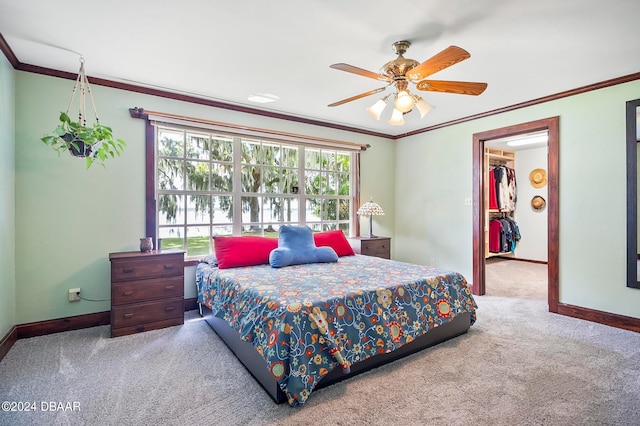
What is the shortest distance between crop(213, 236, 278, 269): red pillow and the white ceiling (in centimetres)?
168

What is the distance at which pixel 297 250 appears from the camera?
3428 mm

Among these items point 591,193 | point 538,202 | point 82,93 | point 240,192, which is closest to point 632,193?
point 591,193

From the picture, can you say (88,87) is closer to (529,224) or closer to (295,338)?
(295,338)

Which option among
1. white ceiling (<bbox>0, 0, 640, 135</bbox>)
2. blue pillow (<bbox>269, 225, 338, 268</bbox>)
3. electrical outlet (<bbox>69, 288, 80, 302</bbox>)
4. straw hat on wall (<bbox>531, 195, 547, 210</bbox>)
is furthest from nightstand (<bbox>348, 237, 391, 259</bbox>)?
straw hat on wall (<bbox>531, 195, 547, 210</bbox>)

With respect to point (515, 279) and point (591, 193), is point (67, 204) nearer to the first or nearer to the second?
point (591, 193)

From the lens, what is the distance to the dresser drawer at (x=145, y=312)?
112 inches

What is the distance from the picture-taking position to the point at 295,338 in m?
1.85

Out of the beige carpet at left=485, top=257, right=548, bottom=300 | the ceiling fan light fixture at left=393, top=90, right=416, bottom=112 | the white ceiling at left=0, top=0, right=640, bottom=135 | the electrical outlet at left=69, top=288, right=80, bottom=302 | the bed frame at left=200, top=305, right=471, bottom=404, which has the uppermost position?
the white ceiling at left=0, top=0, right=640, bottom=135

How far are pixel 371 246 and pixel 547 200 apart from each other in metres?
2.36

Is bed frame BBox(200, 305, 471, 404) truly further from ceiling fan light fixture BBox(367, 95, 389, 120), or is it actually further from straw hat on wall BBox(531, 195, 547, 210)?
straw hat on wall BBox(531, 195, 547, 210)

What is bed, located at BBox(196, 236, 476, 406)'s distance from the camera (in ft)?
6.12

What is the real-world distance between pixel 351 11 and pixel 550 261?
347 cm

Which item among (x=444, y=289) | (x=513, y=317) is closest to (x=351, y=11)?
(x=444, y=289)

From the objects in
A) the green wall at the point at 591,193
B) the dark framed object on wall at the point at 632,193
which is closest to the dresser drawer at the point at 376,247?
the green wall at the point at 591,193
